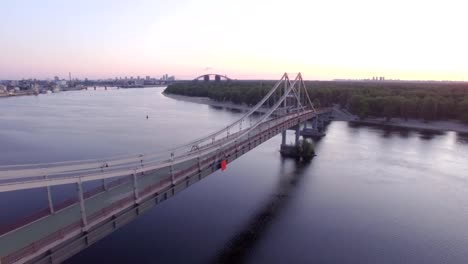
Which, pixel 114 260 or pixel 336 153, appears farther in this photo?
pixel 336 153

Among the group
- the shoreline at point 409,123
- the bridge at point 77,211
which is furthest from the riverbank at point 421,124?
the bridge at point 77,211

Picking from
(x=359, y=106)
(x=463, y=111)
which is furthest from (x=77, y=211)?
(x=463, y=111)

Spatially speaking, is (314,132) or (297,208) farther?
(314,132)

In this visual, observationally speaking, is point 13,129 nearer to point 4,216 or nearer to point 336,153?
point 4,216

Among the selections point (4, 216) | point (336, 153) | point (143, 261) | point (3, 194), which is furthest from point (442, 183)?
point (3, 194)

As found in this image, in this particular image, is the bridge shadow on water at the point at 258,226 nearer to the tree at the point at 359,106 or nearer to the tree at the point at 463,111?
the tree at the point at 359,106

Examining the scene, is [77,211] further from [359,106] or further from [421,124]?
[359,106]
